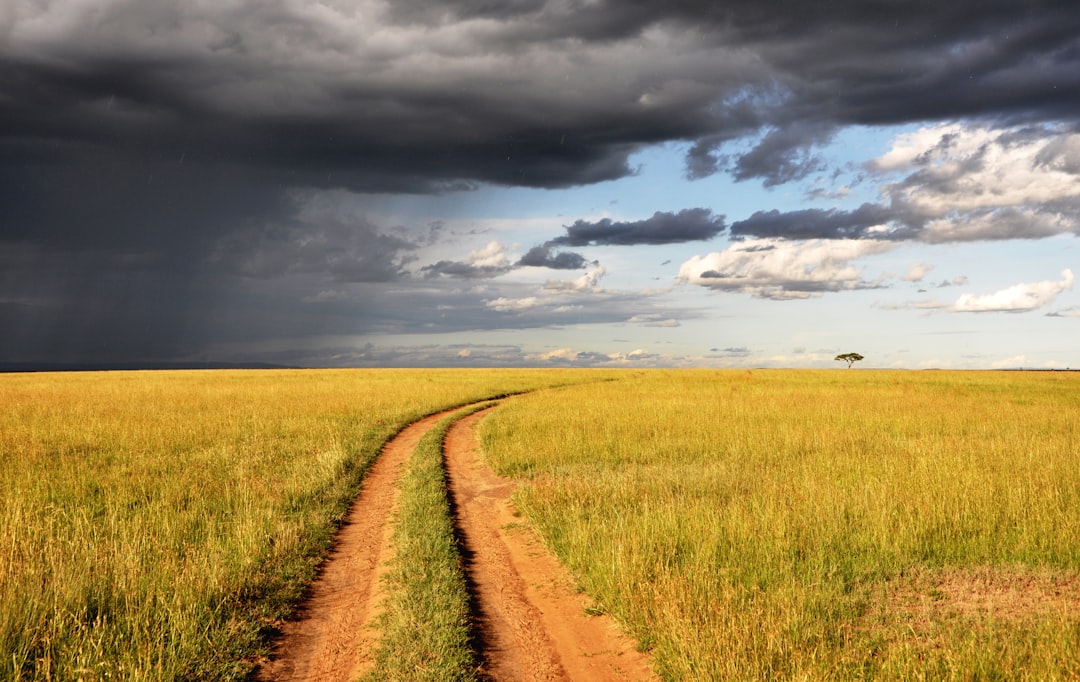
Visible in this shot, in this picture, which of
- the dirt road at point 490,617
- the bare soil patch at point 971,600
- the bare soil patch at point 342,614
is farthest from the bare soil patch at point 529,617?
the bare soil patch at point 971,600

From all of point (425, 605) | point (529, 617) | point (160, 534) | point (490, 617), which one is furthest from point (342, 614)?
point (160, 534)

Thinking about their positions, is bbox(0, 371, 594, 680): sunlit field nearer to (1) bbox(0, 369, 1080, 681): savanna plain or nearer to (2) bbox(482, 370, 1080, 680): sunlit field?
(1) bbox(0, 369, 1080, 681): savanna plain

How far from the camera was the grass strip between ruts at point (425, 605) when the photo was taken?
571 centimetres

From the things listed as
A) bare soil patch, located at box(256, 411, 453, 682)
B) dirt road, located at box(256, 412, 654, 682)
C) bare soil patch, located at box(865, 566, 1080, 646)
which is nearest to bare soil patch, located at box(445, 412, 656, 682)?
dirt road, located at box(256, 412, 654, 682)

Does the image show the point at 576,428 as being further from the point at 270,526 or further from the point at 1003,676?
the point at 1003,676

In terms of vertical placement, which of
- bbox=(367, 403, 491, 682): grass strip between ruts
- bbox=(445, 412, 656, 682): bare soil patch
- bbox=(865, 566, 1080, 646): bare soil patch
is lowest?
bbox=(445, 412, 656, 682): bare soil patch

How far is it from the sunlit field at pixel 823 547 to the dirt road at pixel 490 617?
0.34 meters

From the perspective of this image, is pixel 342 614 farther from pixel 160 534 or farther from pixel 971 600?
pixel 971 600

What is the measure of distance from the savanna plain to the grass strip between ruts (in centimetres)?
4

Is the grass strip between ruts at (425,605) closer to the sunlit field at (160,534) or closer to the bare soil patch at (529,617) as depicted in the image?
the bare soil patch at (529,617)

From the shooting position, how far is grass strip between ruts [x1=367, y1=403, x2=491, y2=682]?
571 centimetres

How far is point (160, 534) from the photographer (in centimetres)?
969

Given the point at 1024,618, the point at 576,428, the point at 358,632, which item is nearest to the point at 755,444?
the point at 576,428

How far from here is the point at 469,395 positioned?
38.0 metres
